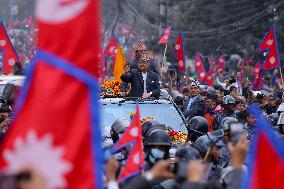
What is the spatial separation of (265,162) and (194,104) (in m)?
9.30

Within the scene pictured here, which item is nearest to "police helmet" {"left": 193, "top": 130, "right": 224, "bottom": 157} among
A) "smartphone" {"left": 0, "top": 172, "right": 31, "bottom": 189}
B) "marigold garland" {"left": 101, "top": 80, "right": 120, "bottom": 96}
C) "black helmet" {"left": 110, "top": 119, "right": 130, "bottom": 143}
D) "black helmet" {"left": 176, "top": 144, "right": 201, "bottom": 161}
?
"black helmet" {"left": 176, "top": 144, "right": 201, "bottom": 161}

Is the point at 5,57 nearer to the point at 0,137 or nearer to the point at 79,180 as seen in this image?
the point at 0,137

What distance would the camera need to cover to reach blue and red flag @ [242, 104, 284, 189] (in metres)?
5.70

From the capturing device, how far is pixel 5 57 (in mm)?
20281

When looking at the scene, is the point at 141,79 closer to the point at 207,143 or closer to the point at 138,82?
the point at 138,82

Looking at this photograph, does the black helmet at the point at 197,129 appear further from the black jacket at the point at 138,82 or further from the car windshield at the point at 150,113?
the black jacket at the point at 138,82

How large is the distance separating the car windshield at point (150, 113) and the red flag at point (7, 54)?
7.48 m

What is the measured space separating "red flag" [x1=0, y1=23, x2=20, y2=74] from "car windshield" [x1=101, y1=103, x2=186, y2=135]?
7.48 metres

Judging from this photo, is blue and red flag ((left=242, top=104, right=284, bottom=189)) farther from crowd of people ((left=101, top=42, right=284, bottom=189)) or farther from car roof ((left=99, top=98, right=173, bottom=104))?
car roof ((left=99, top=98, right=173, bottom=104))

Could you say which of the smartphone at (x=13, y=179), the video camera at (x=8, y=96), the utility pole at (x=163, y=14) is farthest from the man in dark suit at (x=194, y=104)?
the utility pole at (x=163, y=14)

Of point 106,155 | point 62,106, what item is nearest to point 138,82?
point 106,155

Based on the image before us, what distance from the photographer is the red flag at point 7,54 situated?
2014 cm

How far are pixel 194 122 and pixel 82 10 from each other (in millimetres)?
5927

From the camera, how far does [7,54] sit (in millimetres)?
20188
